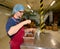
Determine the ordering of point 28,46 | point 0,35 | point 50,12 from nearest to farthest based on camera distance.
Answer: point 28,46, point 0,35, point 50,12

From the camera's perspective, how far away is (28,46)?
5.35ft

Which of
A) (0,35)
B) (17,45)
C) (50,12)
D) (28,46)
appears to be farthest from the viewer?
(50,12)

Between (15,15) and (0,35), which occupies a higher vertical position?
(15,15)

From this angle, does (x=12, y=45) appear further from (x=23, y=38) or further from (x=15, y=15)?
(x=15, y=15)

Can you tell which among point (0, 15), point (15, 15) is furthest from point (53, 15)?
point (15, 15)

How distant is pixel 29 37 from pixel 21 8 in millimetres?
410

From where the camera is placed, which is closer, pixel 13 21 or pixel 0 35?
pixel 13 21

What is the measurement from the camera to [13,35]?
1.81 metres

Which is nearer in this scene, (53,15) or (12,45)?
(12,45)

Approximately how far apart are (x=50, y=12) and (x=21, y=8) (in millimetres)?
13119

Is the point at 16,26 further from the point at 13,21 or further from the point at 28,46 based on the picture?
the point at 28,46

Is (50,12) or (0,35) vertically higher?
(50,12)

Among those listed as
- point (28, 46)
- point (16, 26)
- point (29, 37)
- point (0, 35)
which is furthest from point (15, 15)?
point (0, 35)

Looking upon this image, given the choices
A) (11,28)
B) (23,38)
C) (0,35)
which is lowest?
(0,35)
